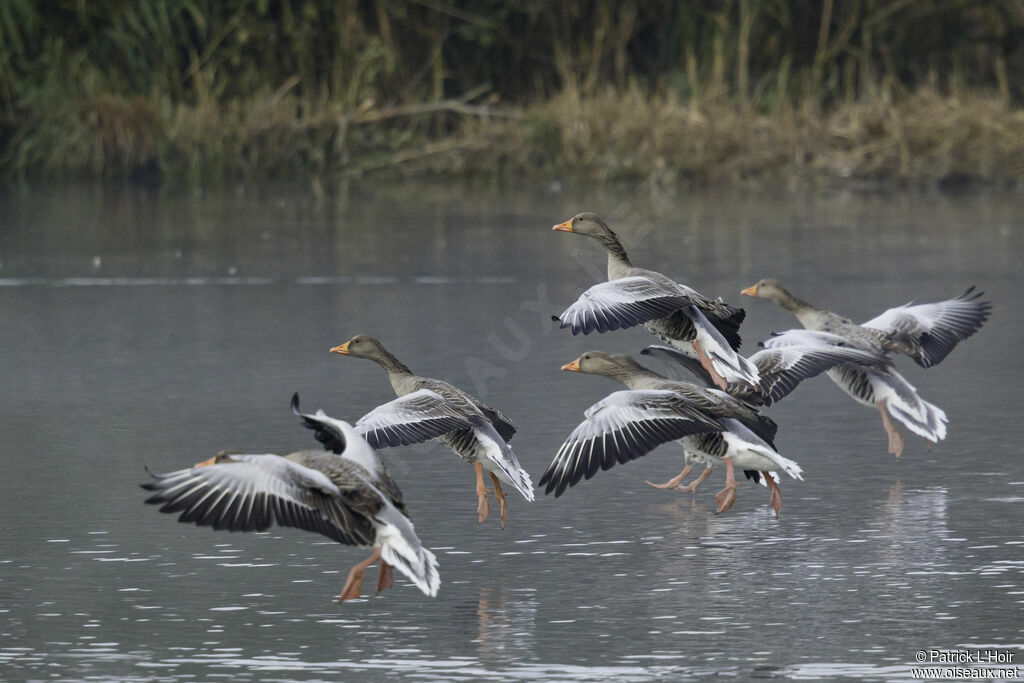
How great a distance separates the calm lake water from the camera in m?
5.53

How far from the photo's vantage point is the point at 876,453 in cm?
840

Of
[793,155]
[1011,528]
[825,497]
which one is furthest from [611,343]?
[793,155]

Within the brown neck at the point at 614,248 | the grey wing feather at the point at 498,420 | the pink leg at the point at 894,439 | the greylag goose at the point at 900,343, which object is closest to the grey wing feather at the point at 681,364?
the greylag goose at the point at 900,343

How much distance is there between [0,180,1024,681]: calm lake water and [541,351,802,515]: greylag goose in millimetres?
226

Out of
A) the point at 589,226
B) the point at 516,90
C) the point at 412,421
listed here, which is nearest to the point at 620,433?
the point at 412,421

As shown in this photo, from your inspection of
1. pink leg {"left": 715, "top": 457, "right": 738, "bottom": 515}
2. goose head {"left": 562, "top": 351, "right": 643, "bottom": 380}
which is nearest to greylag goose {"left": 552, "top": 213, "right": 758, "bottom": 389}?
goose head {"left": 562, "top": 351, "right": 643, "bottom": 380}

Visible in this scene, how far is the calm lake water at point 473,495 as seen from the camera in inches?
218

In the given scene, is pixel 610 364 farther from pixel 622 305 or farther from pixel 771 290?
pixel 771 290

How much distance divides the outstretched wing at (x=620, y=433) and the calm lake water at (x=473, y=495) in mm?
253

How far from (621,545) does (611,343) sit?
481 centimetres

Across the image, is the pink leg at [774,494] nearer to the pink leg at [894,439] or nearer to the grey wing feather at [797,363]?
the grey wing feather at [797,363]

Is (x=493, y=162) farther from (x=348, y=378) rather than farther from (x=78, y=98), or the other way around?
(x=348, y=378)

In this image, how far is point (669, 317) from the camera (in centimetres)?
867

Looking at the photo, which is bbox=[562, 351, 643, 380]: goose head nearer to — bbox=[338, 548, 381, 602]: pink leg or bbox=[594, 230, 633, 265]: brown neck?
bbox=[594, 230, 633, 265]: brown neck
